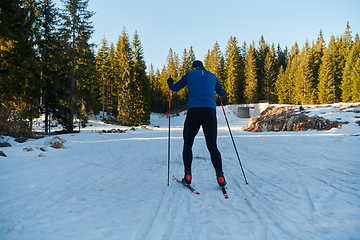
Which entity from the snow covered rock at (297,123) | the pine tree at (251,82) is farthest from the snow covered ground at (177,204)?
the pine tree at (251,82)

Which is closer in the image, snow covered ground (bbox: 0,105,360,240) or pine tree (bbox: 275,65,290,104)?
snow covered ground (bbox: 0,105,360,240)

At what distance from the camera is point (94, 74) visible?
23.5 m

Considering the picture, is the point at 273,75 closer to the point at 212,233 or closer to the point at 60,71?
the point at 60,71

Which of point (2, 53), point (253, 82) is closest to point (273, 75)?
point (253, 82)

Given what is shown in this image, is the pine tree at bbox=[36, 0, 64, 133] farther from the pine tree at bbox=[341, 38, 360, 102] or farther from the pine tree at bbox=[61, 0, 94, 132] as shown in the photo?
the pine tree at bbox=[341, 38, 360, 102]

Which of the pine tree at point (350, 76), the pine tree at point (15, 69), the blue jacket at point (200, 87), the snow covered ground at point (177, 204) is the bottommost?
the snow covered ground at point (177, 204)

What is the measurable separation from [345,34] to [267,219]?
207 feet

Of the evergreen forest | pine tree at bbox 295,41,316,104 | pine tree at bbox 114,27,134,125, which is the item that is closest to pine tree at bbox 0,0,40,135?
the evergreen forest

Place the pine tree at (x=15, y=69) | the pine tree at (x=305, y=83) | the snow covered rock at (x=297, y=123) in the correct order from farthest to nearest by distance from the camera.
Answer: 1. the pine tree at (x=305, y=83)
2. the snow covered rock at (x=297, y=123)
3. the pine tree at (x=15, y=69)

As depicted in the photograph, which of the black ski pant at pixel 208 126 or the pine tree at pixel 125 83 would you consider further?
the pine tree at pixel 125 83

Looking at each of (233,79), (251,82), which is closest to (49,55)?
(233,79)

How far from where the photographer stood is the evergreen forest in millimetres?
12586

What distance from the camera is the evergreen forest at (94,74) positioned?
1259 centimetres

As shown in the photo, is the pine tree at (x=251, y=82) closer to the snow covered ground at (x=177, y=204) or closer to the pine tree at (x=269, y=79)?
the pine tree at (x=269, y=79)
